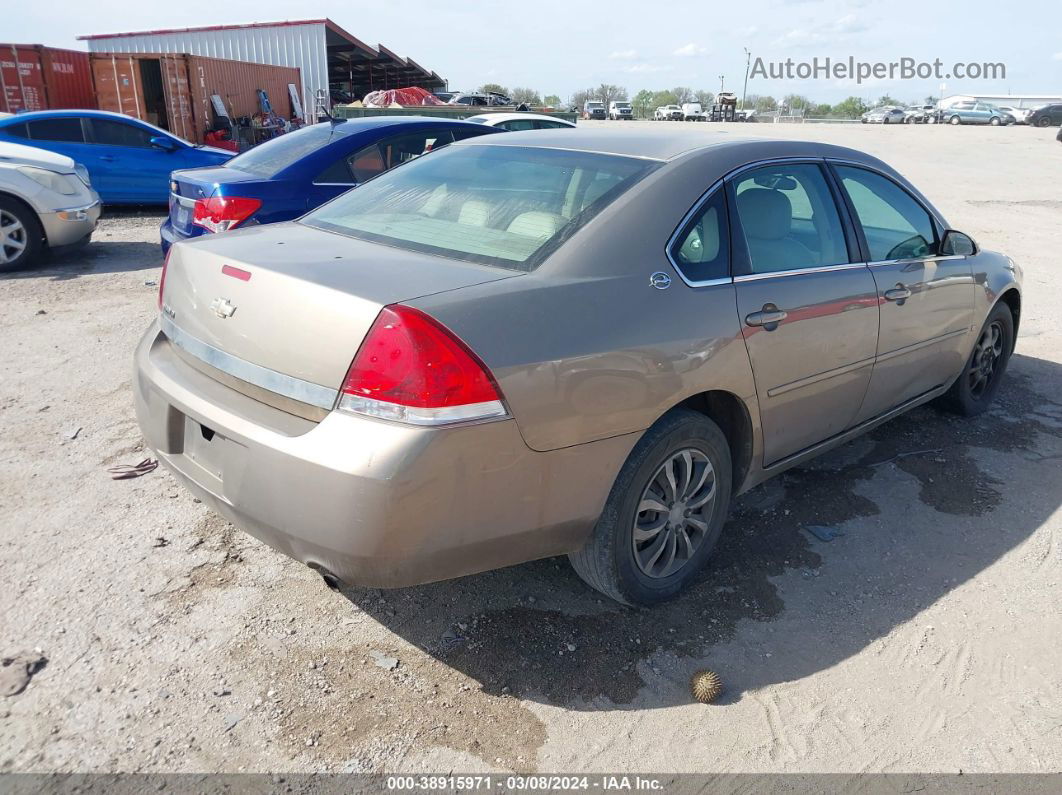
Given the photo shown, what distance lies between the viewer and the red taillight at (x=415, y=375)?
2.25 meters

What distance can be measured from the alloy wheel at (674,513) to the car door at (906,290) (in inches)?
47.7

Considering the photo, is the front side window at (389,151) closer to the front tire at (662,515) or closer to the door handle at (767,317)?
the door handle at (767,317)

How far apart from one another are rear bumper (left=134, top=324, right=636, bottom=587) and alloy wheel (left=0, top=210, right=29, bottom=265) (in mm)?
6778

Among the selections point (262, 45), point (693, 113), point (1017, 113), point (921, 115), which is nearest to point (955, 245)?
point (262, 45)

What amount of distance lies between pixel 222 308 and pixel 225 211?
362 cm

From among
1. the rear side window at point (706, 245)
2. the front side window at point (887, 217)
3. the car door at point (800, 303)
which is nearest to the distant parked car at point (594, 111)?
the front side window at point (887, 217)

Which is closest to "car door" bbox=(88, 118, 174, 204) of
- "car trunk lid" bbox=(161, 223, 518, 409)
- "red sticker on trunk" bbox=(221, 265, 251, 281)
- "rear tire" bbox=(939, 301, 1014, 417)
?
"car trunk lid" bbox=(161, 223, 518, 409)

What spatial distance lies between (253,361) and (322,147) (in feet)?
14.7

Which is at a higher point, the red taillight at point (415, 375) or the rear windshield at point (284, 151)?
the rear windshield at point (284, 151)

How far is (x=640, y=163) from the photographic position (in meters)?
3.15

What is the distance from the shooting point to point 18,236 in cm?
812

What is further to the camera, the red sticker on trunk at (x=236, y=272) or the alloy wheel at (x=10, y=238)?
the alloy wheel at (x=10, y=238)

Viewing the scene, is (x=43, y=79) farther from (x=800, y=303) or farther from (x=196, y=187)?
(x=800, y=303)

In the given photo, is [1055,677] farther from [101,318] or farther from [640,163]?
[101,318]
